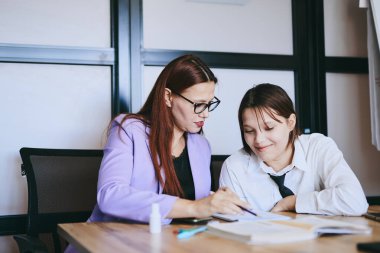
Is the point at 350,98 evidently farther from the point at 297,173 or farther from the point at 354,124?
the point at 297,173

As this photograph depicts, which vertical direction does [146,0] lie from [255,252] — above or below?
above

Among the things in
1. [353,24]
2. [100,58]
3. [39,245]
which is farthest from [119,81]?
[353,24]

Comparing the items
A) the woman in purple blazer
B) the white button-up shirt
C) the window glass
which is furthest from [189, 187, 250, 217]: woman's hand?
the window glass

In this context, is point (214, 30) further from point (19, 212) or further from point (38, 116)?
point (19, 212)

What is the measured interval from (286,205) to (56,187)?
0.86m

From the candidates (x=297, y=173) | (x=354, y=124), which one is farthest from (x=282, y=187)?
(x=354, y=124)

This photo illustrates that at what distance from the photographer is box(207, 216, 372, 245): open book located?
1097mm

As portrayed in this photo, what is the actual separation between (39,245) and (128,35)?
130 cm

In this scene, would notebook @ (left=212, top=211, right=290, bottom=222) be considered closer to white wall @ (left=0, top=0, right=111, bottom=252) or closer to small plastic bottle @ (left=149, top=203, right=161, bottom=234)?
small plastic bottle @ (left=149, top=203, right=161, bottom=234)

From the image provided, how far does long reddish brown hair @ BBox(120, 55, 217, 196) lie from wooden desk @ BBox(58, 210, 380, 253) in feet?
1.11

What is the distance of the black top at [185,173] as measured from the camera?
1840mm

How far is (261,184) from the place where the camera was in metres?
1.87

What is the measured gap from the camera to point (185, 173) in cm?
187

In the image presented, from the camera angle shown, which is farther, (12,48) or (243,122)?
(12,48)
